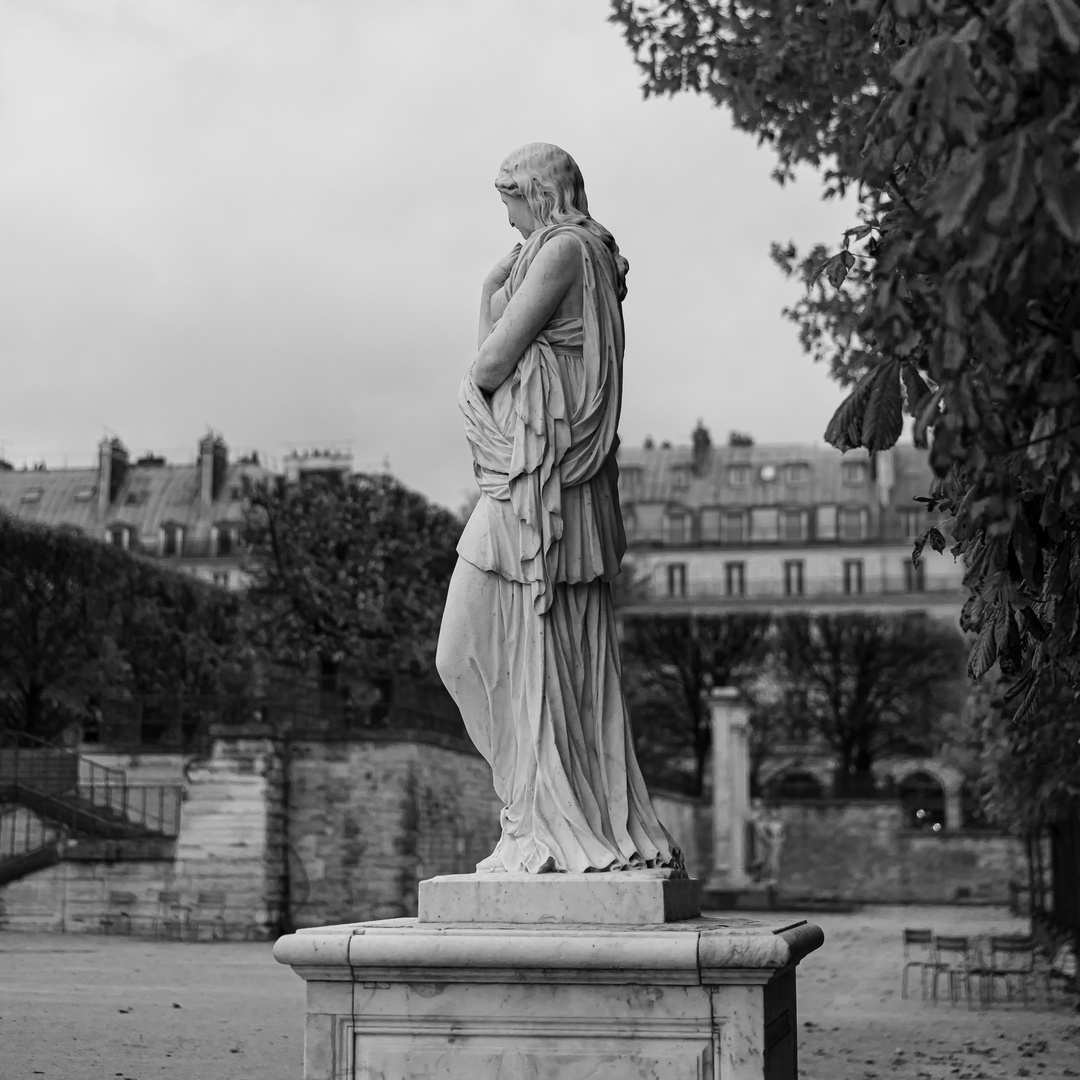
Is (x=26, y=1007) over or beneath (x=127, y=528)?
beneath

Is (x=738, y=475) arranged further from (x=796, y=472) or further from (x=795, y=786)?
(x=795, y=786)

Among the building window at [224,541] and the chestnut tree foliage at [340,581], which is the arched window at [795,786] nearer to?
the building window at [224,541]

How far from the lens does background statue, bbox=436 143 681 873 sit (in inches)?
198

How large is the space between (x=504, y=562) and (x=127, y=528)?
6290 cm

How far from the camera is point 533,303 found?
5.26 metres

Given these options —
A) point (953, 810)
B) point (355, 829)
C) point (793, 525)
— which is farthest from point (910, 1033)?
point (793, 525)

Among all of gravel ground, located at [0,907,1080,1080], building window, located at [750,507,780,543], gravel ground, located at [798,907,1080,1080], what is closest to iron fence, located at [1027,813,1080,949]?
gravel ground, located at [798,907,1080,1080]

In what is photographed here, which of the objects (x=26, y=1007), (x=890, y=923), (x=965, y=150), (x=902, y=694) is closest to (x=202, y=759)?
(x=26, y=1007)

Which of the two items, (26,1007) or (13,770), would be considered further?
(13,770)

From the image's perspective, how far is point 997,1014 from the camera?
48.9 ft

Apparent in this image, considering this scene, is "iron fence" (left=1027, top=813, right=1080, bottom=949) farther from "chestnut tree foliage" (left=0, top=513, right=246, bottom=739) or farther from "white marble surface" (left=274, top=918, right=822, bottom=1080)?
"chestnut tree foliage" (left=0, top=513, right=246, bottom=739)

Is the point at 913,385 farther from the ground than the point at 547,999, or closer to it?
farther from the ground

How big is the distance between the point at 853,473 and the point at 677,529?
8.01 m

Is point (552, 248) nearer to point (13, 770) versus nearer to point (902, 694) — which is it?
point (13, 770)
